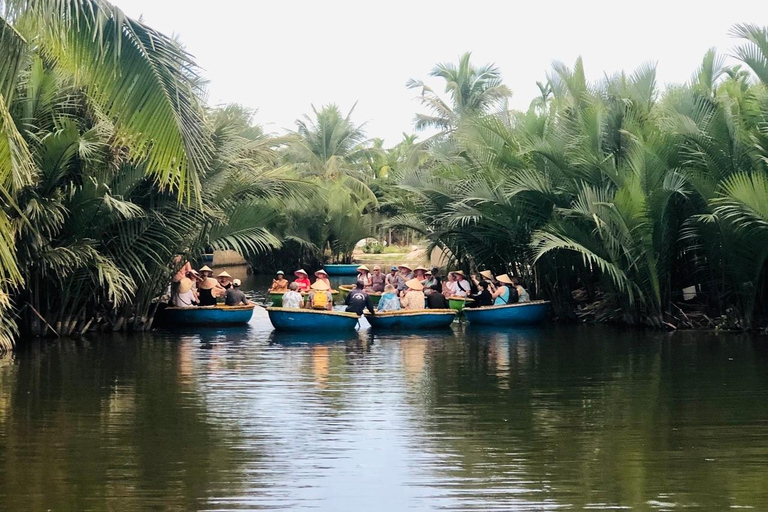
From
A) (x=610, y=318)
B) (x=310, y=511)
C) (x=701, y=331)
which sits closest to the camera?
(x=310, y=511)

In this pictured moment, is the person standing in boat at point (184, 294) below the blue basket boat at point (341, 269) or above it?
below

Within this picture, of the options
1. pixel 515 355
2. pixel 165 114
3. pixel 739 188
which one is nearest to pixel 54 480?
pixel 165 114

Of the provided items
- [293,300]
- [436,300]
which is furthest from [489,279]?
[293,300]

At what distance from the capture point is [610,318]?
931 inches

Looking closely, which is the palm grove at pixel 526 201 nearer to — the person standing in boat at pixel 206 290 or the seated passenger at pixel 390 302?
the person standing in boat at pixel 206 290

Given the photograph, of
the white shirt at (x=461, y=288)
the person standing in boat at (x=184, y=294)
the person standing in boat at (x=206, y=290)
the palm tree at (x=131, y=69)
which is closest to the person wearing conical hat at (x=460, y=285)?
the white shirt at (x=461, y=288)

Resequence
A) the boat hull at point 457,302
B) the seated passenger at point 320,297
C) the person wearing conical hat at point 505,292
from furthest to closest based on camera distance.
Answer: the boat hull at point 457,302 < the person wearing conical hat at point 505,292 < the seated passenger at point 320,297

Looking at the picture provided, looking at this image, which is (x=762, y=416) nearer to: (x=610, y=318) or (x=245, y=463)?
(x=245, y=463)

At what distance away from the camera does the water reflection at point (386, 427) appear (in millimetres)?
8617

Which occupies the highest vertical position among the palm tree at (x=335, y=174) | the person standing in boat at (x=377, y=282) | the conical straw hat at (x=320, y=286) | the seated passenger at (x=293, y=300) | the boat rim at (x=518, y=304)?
the palm tree at (x=335, y=174)

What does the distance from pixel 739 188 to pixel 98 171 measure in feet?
37.2

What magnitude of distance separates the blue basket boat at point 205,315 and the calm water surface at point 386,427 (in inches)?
156

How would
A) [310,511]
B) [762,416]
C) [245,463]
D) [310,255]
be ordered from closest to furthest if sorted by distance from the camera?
[310,511], [245,463], [762,416], [310,255]

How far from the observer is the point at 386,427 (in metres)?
11.6
